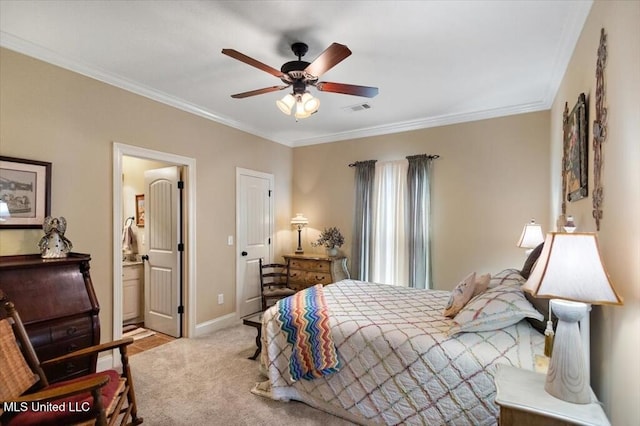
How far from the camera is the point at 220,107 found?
382 cm

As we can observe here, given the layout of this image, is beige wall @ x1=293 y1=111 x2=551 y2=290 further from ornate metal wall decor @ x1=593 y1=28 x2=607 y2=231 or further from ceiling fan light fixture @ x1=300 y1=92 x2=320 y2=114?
ceiling fan light fixture @ x1=300 y1=92 x2=320 y2=114

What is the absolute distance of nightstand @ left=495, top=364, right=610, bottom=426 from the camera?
1.14 metres

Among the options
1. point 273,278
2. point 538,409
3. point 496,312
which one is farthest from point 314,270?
point 538,409

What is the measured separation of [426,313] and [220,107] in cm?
323

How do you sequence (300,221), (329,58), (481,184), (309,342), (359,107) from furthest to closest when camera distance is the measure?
1. (300,221)
2. (481,184)
3. (359,107)
4. (309,342)
5. (329,58)

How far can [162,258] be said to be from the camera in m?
3.94

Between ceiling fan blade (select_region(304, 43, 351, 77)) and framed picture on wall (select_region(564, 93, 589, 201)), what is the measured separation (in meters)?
1.52

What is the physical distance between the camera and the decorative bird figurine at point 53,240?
7.69 ft

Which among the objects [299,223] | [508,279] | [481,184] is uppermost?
[481,184]

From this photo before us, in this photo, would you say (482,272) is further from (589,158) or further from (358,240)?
(589,158)

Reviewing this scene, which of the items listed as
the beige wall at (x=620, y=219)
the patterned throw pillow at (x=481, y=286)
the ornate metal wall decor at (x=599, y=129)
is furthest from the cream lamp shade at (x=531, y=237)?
the ornate metal wall decor at (x=599, y=129)

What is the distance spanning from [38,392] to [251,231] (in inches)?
122

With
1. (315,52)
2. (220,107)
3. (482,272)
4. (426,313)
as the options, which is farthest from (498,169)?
(220,107)

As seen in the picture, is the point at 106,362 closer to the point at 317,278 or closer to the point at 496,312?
the point at 317,278
